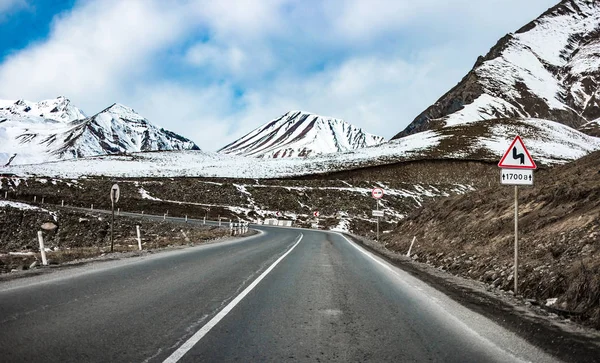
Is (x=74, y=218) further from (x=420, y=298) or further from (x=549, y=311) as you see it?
(x=549, y=311)

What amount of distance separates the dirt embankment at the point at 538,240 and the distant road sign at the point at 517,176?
178 centimetres

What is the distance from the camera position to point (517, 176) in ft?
29.7

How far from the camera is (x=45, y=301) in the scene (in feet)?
21.9

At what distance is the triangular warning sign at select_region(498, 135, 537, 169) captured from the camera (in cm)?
905

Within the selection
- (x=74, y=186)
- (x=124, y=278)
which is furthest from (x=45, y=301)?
(x=74, y=186)

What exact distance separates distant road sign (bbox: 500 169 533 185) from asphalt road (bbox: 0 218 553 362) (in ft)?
9.37

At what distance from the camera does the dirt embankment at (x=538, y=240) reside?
24.3 ft

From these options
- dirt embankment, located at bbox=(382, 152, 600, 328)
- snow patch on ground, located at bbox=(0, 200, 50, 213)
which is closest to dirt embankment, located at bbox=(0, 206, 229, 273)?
snow patch on ground, located at bbox=(0, 200, 50, 213)

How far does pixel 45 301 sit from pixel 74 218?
31.4 m

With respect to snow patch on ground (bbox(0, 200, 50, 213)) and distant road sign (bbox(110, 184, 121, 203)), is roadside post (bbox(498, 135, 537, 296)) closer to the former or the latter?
distant road sign (bbox(110, 184, 121, 203))

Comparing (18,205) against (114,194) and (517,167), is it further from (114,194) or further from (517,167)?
(517,167)

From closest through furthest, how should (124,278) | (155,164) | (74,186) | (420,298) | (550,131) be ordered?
1. (420,298)
2. (124,278)
3. (74,186)
4. (155,164)
5. (550,131)

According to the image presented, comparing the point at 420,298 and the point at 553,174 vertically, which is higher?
the point at 553,174

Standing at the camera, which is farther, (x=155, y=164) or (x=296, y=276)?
(x=155, y=164)
